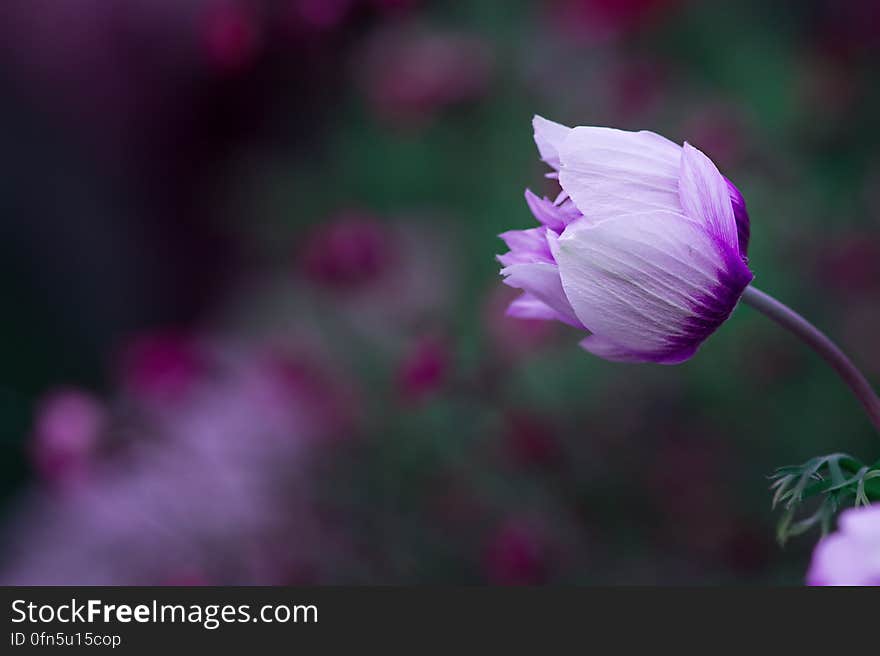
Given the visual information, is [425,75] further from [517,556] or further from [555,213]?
[555,213]

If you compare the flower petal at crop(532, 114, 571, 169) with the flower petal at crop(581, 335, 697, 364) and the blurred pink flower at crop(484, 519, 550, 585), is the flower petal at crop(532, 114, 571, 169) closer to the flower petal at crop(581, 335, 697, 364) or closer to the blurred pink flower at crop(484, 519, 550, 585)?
the flower petal at crop(581, 335, 697, 364)

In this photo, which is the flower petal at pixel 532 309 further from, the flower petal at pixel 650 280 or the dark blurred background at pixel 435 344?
the dark blurred background at pixel 435 344

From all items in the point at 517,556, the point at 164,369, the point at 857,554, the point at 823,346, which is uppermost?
the point at 164,369

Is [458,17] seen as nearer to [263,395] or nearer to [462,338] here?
[462,338]

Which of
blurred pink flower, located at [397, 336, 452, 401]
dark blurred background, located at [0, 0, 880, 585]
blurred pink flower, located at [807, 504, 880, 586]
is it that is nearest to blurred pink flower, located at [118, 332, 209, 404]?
dark blurred background, located at [0, 0, 880, 585]

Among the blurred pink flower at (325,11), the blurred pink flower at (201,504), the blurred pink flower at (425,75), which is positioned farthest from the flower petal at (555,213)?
the blurred pink flower at (425,75)

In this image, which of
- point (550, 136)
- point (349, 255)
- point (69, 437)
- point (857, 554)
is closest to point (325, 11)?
point (349, 255)
